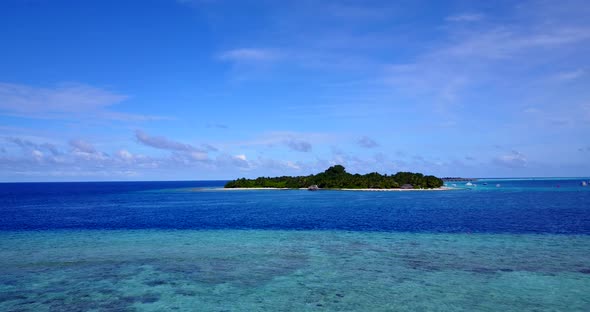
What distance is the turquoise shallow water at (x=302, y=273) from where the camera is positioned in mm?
19984

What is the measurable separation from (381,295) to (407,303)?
1.67 m

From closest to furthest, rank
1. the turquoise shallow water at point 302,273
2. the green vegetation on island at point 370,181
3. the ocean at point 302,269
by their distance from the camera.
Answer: the turquoise shallow water at point 302,273, the ocean at point 302,269, the green vegetation on island at point 370,181

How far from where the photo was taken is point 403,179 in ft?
562

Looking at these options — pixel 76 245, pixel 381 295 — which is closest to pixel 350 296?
pixel 381 295

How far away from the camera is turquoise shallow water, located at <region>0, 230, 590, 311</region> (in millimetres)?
19984

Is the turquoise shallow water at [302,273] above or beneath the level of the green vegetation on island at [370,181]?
beneath

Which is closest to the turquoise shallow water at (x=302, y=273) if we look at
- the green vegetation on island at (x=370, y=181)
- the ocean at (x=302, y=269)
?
the ocean at (x=302, y=269)

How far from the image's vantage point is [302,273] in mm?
25922

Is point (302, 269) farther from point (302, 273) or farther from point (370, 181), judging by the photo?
point (370, 181)

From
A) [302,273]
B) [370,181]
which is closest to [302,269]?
[302,273]

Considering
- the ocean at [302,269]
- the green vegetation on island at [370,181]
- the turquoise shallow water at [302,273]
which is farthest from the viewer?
the green vegetation on island at [370,181]

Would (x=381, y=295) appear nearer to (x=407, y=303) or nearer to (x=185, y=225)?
(x=407, y=303)

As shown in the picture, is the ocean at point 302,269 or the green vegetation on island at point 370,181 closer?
the ocean at point 302,269

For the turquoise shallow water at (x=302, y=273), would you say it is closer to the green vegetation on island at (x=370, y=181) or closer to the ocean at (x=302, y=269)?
the ocean at (x=302, y=269)
